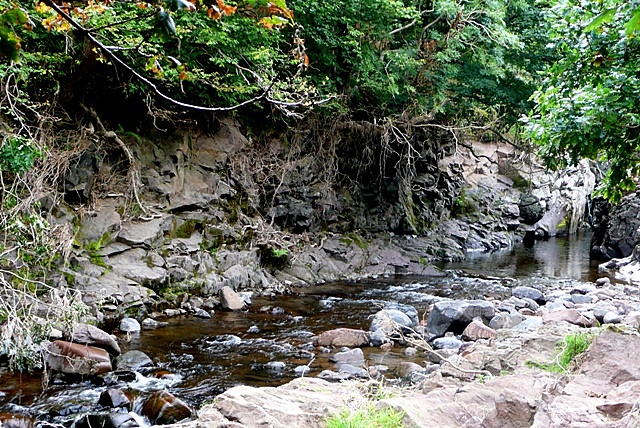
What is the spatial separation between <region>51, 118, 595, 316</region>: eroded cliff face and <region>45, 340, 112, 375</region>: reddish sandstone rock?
175cm

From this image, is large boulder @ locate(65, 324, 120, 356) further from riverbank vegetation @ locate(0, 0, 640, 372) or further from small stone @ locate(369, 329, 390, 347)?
small stone @ locate(369, 329, 390, 347)

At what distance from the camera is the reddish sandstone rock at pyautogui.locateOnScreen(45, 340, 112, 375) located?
609cm

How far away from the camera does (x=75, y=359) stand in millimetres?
6145

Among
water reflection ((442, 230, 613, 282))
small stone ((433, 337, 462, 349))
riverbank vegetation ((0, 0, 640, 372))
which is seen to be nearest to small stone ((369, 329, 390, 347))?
small stone ((433, 337, 462, 349))

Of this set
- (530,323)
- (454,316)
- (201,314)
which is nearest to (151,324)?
(201,314)

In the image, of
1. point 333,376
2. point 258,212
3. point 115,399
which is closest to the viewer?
point 115,399

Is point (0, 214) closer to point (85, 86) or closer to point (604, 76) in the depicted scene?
point (85, 86)

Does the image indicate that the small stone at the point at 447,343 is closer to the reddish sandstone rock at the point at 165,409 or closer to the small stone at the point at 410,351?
the small stone at the point at 410,351

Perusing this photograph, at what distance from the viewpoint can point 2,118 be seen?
8477 millimetres

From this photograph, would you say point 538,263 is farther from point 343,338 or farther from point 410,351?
point 343,338

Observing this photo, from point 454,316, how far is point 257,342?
118 inches

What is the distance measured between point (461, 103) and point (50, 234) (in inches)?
467

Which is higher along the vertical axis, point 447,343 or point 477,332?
point 477,332

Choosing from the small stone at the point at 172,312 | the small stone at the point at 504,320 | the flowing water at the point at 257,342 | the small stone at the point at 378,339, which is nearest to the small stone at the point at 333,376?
the flowing water at the point at 257,342
